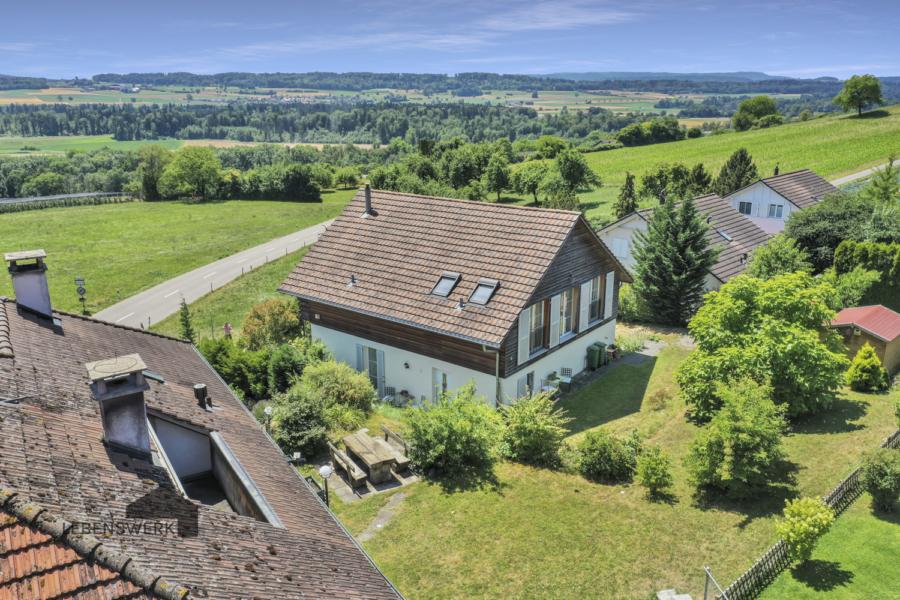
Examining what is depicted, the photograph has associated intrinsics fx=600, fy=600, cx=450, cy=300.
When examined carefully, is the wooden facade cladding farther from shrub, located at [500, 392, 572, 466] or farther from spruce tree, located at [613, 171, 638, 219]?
spruce tree, located at [613, 171, 638, 219]

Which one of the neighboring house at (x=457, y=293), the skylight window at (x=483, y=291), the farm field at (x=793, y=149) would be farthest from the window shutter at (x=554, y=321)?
the farm field at (x=793, y=149)

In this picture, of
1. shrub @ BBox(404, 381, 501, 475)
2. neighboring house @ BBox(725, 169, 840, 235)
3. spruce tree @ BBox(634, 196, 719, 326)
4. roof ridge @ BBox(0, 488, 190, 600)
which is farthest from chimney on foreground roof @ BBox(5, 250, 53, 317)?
neighboring house @ BBox(725, 169, 840, 235)

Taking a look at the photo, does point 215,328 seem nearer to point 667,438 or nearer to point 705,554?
point 667,438

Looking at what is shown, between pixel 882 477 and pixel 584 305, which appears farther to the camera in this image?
pixel 584 305

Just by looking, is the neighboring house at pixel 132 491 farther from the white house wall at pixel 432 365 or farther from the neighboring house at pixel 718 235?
the neighboring house at pixel 718 235

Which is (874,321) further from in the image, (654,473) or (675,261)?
(654,473)

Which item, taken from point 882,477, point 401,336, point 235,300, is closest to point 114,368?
point 401,336
